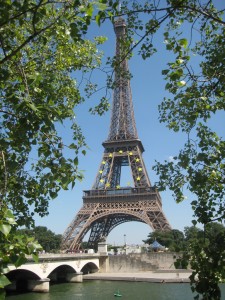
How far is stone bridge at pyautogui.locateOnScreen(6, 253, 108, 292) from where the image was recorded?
110 feet

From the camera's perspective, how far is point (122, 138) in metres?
59.9

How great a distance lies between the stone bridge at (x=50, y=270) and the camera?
33.6m

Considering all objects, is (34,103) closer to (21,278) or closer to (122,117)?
(21,278)

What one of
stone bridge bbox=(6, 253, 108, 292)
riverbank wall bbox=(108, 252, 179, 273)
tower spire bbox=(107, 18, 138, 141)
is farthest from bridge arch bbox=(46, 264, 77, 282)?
tower spire bbox=(107, 18, 138, 141)

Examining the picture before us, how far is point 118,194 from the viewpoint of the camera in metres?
55.0

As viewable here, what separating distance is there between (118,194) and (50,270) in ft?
69.1

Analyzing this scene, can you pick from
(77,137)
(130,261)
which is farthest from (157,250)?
(77,137)

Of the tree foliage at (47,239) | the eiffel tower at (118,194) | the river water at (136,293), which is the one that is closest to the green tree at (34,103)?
the river water at (136,293)

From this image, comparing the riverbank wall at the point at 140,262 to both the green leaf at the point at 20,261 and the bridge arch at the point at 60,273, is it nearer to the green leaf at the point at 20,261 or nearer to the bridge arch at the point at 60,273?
the bridge arch at the point at 60,273

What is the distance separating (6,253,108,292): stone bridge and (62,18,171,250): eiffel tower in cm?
401

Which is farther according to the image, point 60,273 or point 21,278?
point 60,273

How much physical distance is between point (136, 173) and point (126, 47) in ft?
170

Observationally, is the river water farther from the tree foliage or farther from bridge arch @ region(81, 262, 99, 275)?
the tree foliage

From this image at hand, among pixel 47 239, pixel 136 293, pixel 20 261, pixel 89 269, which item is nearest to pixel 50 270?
pixel 136 293
